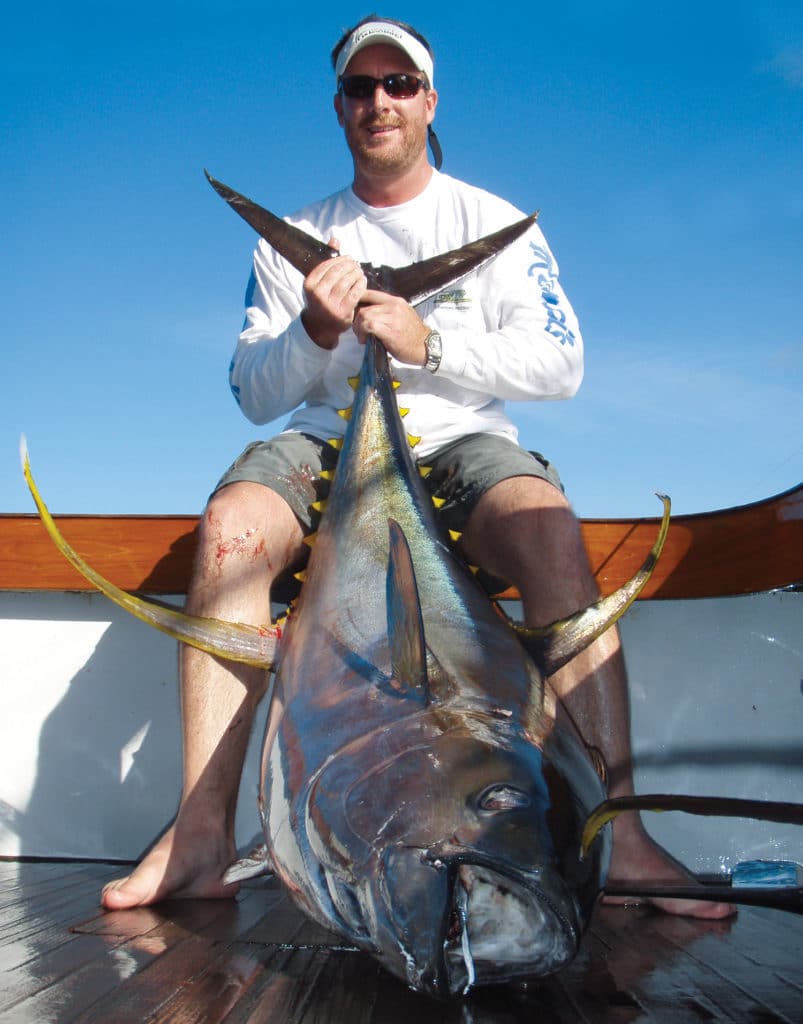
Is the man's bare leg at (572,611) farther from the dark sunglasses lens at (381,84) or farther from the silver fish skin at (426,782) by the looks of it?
the dark sunglasses lens at (381,84)

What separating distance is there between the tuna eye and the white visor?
2.23m

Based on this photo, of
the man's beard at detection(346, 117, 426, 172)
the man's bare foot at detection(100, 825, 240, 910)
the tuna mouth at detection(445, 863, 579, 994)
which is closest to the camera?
the tuna mouth at detection(445, 863, 579, 994)

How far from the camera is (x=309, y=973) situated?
4.01ft

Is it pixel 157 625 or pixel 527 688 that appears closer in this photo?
pixel 527 688

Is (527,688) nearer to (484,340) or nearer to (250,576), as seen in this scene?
(250,576)

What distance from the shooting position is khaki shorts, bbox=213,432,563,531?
1947 millimetres

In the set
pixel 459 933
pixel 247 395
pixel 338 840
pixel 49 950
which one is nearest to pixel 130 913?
pixel 49 950

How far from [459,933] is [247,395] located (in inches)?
64.2

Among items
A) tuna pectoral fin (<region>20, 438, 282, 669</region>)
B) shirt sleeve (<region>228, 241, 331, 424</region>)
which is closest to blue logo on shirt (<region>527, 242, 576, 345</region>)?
shirt sleeve (<region>228, 241, 331, 424</region>)

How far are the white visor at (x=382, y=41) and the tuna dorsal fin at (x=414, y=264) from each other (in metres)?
0.63

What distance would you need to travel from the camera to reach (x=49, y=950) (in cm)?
132

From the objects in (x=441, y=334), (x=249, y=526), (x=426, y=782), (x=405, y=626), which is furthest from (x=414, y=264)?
(x=426, y=782)

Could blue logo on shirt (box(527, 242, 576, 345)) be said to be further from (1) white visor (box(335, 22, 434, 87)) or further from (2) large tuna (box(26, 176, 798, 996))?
(2) large tuna (box(26, 176, 798, 996))

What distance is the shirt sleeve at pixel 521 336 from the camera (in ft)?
7.21
